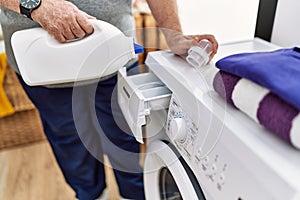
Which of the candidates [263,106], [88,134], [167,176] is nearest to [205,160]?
[263,106]

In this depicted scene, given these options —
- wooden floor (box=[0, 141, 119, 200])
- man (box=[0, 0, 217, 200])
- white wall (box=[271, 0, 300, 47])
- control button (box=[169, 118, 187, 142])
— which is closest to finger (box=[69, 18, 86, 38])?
man (box=[0, 0, 217, 200])

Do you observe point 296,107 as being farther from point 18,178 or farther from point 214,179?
point 18,178

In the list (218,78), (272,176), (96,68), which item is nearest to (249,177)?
(272,176)

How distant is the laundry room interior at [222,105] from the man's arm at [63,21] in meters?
0.03

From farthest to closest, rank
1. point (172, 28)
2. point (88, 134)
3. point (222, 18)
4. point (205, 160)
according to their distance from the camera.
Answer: point (88, 134) < point (222, 18) < point (172, 28) < point (205, 160)

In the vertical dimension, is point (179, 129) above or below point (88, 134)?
above

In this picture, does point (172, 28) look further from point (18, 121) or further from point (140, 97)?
point (18, 121)

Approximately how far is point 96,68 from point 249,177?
0.45m

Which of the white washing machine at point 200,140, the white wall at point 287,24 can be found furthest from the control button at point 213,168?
the white wall at point 287,24

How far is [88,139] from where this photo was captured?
3.72 feet

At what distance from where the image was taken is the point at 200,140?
0.58 meters

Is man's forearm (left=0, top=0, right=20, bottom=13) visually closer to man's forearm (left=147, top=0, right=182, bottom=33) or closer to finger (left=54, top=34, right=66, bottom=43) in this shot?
finger (left=54, top=34, right=66, bottom=43)

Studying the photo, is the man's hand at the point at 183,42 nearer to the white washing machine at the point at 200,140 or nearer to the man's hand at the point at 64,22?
the white washing machine at the point at 200,140

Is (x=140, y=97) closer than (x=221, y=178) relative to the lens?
No
